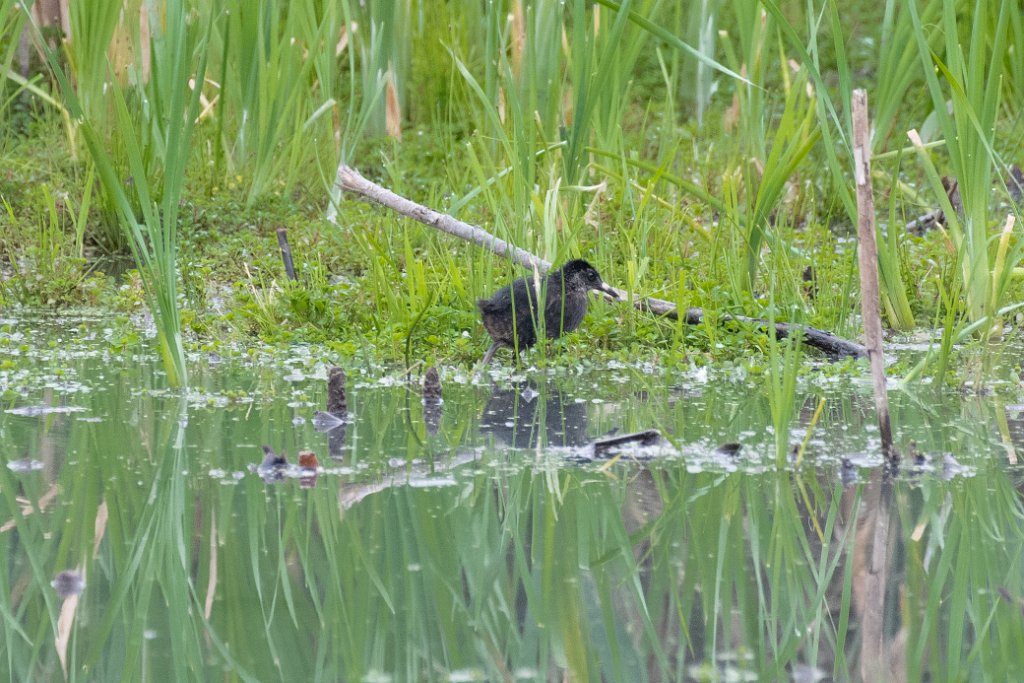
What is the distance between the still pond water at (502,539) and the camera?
95.9 inches

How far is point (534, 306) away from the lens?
194 inches

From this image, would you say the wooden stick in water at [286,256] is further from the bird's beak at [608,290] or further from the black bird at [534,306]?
the bird's beak at [608,290]

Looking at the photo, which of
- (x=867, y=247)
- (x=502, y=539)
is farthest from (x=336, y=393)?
(x=867, y=247)

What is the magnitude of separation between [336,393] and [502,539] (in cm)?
122

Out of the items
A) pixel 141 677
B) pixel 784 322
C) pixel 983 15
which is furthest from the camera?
pixel 784 322

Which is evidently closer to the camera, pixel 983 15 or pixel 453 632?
pixel 453 632

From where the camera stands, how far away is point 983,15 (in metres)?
4.79

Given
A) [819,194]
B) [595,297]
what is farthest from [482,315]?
[819,194]

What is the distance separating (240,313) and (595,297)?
Result: 141 cm

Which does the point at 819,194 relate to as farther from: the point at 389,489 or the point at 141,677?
the point at 141,677

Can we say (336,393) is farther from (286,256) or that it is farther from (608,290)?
(286,256)

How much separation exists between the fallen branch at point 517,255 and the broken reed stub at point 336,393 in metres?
1.17

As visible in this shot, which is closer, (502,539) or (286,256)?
(502,539)

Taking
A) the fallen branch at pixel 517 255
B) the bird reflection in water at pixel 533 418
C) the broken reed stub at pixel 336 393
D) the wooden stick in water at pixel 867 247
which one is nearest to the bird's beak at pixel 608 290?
the fallen branch at pixel 517 255
